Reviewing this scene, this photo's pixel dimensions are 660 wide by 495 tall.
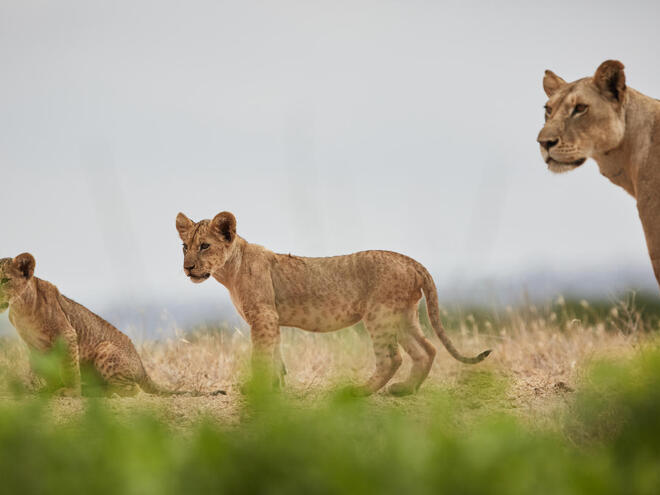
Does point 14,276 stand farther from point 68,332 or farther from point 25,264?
point 68,332

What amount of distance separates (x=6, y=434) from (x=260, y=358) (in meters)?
4.11

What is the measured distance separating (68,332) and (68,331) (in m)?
0.01

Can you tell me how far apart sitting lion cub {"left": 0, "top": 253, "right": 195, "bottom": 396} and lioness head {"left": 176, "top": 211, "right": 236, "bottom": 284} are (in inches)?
47.7

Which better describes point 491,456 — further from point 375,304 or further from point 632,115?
point 632,115

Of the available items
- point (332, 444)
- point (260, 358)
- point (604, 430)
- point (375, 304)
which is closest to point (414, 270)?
point (375, 304)

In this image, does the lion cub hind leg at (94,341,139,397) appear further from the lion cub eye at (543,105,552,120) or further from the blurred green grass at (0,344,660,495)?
the blurred green grass at (0,344,660,495)

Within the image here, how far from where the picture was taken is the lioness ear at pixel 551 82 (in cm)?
780

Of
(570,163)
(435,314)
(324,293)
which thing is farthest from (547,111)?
(324,293)

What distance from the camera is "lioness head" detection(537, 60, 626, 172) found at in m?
7.20

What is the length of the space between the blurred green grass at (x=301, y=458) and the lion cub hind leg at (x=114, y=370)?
4679 millimetres

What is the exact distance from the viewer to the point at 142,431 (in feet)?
8.77

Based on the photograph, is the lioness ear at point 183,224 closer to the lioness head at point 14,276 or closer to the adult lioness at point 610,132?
the lioness head at point 14,276

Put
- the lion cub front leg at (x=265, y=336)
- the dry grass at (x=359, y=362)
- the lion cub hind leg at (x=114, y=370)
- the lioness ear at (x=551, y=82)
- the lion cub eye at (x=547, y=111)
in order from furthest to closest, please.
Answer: the lioness ear at (x=551, y=82) → the lion cub hind leg at (x=114, y=370) → the lion cub eye at (x=547, y=111) → the lion cub front leg at (x=265, y=336) → the dry grass at (x=359, y=362)

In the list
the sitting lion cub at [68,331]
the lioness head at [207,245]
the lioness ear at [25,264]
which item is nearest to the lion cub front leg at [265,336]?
the lioness head at [207,245]
